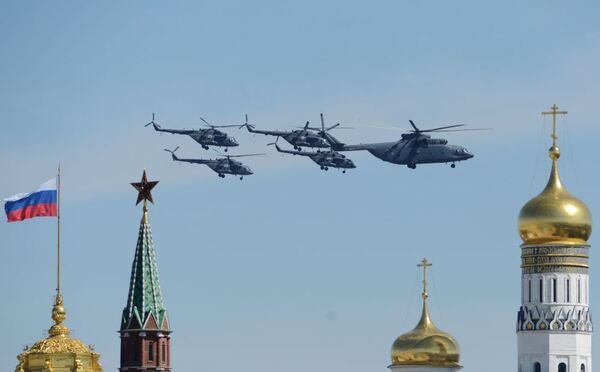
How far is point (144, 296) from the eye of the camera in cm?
15350

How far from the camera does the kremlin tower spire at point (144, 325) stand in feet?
501

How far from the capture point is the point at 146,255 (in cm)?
15488

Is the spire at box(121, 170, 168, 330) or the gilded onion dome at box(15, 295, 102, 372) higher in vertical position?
the spire at box(121, 170, 168, 330)

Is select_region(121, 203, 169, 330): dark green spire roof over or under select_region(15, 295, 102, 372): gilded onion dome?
over

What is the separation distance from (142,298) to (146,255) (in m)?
2.39

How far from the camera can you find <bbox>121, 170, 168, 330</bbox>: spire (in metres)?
153

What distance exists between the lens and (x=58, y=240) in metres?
155

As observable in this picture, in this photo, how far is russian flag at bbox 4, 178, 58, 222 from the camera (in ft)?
511

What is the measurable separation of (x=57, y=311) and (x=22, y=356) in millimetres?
4397

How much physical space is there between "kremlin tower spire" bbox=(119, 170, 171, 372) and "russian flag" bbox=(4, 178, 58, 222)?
193 inches

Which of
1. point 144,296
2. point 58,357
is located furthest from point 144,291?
point 58,357

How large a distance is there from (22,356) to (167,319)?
23.8ft

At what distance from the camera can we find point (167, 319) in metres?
154

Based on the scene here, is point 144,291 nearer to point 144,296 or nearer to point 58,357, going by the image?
point 144,296
